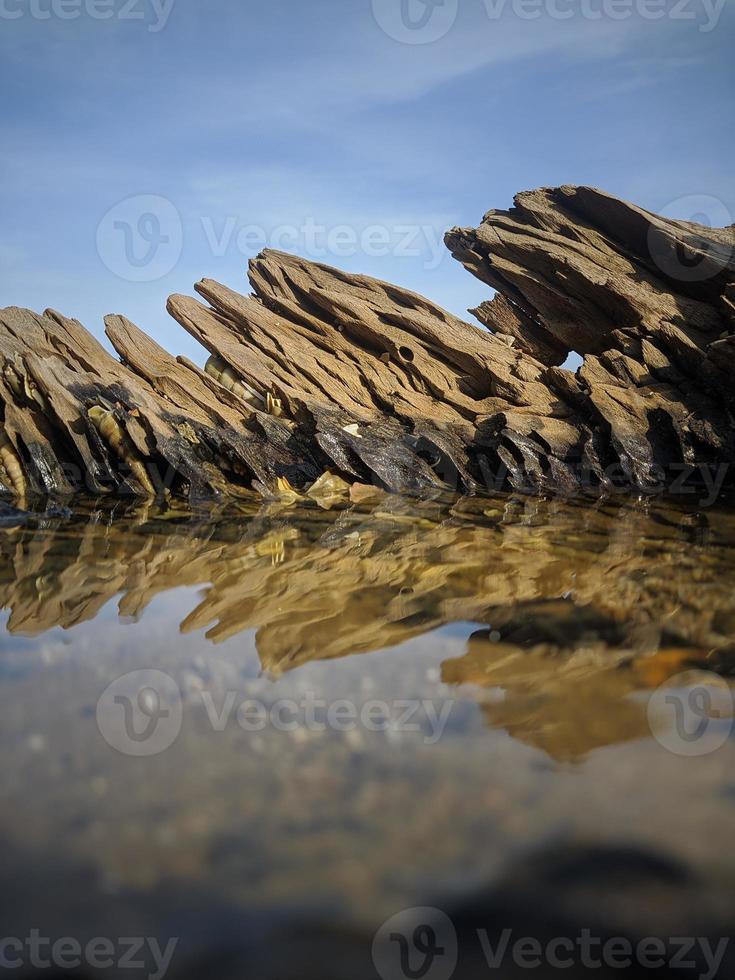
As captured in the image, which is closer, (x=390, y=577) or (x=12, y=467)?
(x=390, y=577)

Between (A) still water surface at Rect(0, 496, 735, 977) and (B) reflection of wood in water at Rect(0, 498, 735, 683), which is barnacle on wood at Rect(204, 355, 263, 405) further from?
(A) still water surface at Rect(0, 496, 735, 977)

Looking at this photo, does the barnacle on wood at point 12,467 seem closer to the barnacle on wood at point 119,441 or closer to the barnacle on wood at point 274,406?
the barnacle on wood at point 119,441

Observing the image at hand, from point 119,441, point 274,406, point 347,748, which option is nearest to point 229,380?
point 274,406

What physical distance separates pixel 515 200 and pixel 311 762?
84.6 ft

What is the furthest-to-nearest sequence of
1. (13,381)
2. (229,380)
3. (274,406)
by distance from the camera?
(229,380) → (274,406) → (13,381)

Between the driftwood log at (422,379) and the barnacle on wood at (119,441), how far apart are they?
4 centimetres

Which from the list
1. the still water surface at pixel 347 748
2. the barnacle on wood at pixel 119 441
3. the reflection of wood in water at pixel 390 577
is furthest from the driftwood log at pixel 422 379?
the still water surface at pixel 347 748

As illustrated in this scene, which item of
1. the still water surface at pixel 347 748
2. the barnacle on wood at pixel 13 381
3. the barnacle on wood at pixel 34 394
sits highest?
the barnacle on wood at pixel 13 381

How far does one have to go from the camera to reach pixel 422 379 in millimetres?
21844

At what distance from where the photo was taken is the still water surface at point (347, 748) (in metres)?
2.58

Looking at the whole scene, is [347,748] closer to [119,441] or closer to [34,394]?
[119,441]

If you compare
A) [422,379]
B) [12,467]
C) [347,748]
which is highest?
[422,379]

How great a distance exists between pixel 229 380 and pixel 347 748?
1923 centimetres

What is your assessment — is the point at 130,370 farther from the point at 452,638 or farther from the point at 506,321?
the point at 452,638
